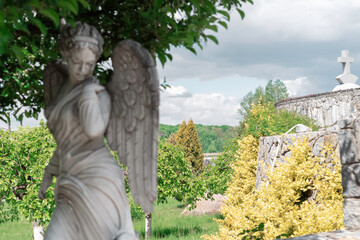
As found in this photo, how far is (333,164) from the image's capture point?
7062 mm

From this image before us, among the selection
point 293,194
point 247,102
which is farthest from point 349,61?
point 247,102

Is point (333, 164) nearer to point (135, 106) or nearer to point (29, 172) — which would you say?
point (135, 106)

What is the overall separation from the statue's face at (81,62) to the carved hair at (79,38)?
0.03 metres

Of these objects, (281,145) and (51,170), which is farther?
(281,145)

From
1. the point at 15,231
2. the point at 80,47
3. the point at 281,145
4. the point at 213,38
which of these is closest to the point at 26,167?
the point at 15,231

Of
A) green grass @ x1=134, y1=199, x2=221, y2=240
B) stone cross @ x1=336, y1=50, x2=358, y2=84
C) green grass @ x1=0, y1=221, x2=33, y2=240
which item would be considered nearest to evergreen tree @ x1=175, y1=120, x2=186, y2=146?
green grass @ x1=134, y1=199, x2=221, y2=240

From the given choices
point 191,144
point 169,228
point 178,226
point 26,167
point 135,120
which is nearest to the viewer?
point 135,120

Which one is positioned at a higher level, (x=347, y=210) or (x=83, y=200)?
(x=83, y=200)

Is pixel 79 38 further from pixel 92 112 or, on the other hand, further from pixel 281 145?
pixel 281 145

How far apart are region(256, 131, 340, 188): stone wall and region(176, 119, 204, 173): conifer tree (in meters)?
14.5

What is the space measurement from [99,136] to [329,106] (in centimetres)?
1336

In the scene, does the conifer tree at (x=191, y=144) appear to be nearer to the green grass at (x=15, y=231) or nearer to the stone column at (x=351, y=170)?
the green grass at (x=15, y=231)

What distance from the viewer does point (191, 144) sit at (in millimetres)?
23922

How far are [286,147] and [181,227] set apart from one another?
591 cm
